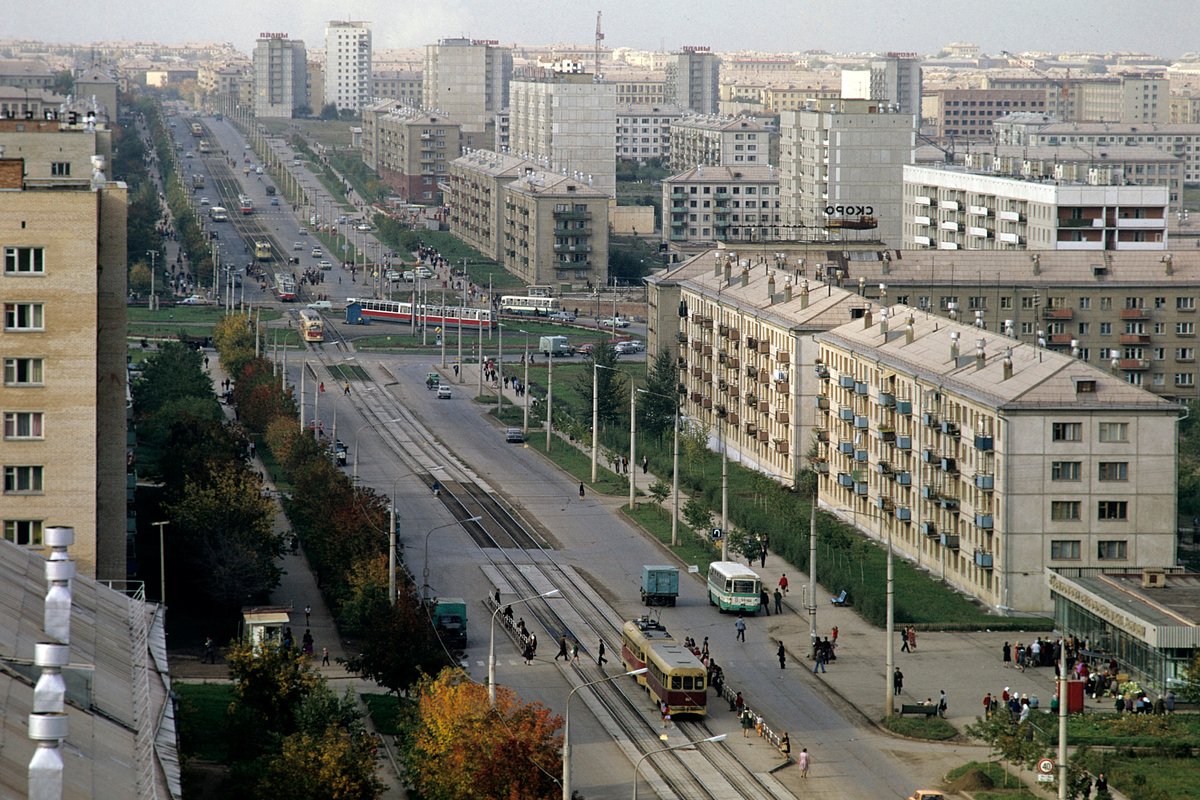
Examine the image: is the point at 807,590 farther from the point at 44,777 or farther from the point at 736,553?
the point at 44,777

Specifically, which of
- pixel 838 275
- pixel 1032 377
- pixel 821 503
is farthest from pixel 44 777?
pixel 838 275

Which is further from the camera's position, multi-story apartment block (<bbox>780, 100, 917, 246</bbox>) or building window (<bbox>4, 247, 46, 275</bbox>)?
multi-story apartment block (<bbox>780, 100, 917, 246</bbox>)

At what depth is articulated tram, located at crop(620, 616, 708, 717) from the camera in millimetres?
57500

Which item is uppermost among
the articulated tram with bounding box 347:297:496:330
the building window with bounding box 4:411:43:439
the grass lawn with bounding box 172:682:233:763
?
the building window with bounding box 4:411:43:439

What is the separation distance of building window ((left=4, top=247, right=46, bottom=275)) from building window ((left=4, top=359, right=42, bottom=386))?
2547 millimetres

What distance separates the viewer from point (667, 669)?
57688mm

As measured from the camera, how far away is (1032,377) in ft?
237

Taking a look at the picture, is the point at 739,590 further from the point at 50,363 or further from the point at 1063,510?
the point at 50,363

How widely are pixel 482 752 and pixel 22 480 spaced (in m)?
20.2

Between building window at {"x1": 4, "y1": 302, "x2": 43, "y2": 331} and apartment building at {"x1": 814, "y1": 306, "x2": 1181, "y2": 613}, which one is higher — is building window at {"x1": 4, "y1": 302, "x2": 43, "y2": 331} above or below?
above

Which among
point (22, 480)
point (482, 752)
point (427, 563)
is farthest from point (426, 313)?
point (482, 752)

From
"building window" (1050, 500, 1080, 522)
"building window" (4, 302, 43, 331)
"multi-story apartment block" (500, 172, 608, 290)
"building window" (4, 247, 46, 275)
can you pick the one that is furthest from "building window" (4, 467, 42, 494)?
"multi-story apartment block" (500, 172, 608, 290)

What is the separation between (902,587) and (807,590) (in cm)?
341

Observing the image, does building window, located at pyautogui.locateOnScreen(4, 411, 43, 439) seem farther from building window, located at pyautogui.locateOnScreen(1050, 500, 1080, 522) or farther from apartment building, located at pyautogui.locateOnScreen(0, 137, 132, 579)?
building window, located at pyautogui.locateOnScreen(1050, 500, 1080, 522)
